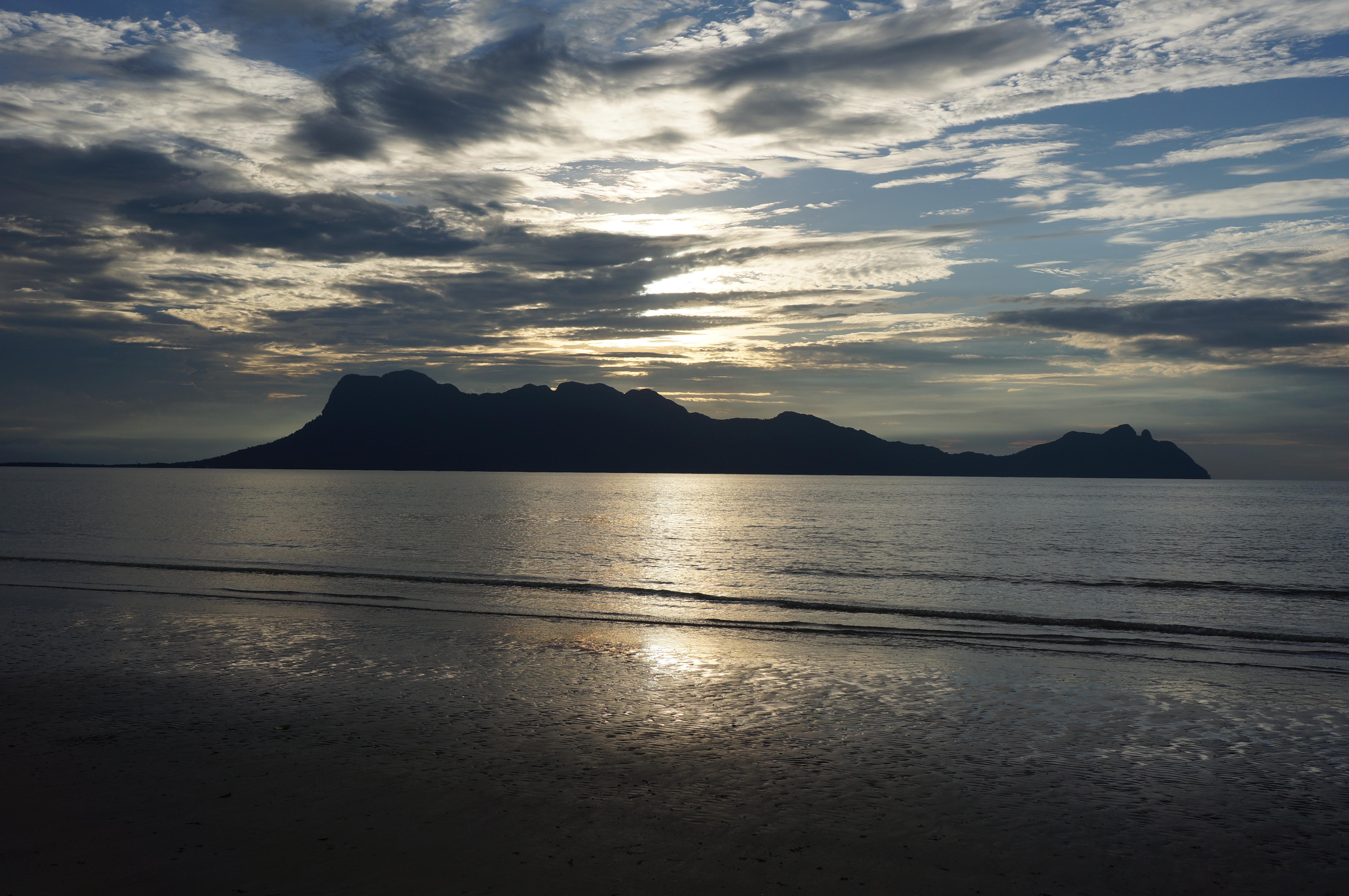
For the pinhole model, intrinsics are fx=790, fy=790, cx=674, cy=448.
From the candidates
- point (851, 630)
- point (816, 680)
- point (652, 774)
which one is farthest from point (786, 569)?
point (652, 774)

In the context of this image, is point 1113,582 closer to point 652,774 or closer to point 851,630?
point 851,630

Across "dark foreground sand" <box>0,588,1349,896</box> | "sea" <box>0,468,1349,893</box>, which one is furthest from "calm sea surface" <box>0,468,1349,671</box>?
"dark foreground sand" <box>0,588,1349,896</box>

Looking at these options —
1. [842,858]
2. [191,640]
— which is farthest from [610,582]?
[842,858]

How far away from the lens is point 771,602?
32188mm

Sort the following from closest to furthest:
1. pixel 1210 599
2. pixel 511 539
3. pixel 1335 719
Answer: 1. pixel 1335 719
2. pixel 1210 599
3. pixel 511 539

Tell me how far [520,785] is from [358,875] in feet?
9.82

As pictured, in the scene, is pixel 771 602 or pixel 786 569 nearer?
pixel 771 602

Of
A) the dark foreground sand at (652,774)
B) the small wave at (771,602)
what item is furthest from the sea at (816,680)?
the small wave at (771,602)

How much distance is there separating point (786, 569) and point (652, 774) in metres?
33.8

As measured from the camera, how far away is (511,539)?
6222 centimetres

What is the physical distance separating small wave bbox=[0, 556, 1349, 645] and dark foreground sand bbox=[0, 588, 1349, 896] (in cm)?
725

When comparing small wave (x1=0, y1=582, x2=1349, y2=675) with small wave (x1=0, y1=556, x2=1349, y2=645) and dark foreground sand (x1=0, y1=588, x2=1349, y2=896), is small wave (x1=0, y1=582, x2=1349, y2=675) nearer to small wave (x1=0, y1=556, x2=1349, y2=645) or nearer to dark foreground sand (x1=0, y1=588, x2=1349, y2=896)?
dark foreground sand (x1=0, y1=588, x2=1349, y2=896)

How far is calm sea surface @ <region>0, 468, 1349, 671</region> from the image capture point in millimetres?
27484

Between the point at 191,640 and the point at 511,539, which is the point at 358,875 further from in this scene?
the point at 511,539
